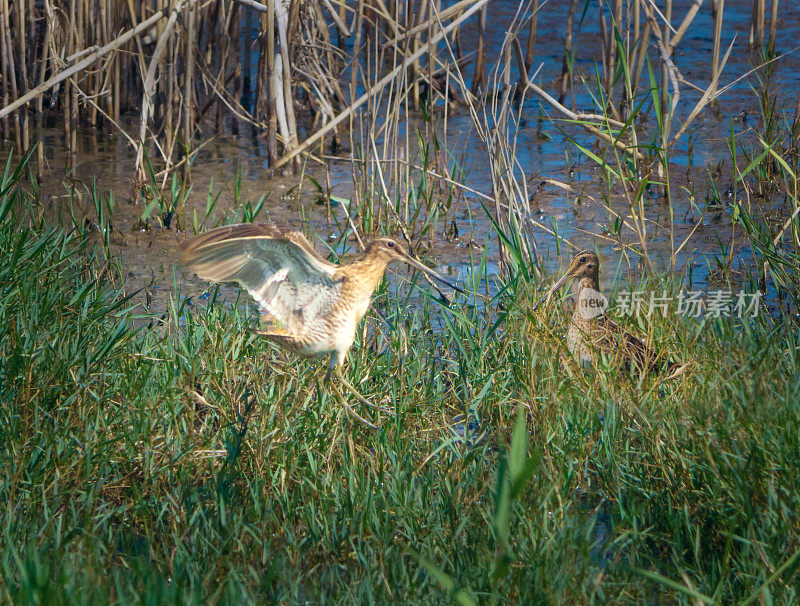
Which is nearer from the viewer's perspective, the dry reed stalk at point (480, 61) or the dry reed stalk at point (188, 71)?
the dry reed stalk at point (188, 71)

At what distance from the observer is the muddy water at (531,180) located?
525cm

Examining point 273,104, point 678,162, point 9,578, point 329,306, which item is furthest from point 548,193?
point 9,578

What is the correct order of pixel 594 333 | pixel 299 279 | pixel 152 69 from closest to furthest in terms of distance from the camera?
pixel 299 279, pixel 594 333, pixel 152 69

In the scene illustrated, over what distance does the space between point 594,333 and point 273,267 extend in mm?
1386

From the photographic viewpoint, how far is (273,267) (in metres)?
3.21

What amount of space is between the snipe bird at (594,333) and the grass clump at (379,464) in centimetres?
9

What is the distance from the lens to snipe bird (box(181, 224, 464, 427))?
122 inches

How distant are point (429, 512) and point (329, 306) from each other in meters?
0.75

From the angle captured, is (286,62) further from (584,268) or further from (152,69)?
(584,268)

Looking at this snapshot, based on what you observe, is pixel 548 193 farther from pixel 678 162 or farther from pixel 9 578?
pixel 9 578

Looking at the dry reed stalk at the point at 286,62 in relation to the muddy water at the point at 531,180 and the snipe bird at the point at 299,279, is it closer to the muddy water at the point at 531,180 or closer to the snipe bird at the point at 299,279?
the muddy water at the point at 531,180

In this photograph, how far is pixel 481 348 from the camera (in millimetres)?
3760

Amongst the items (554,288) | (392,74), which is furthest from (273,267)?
(392,74)

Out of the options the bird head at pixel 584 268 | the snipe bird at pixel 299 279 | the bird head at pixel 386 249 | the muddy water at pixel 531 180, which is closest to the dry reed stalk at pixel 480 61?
the muddy water at pixel 531 180
